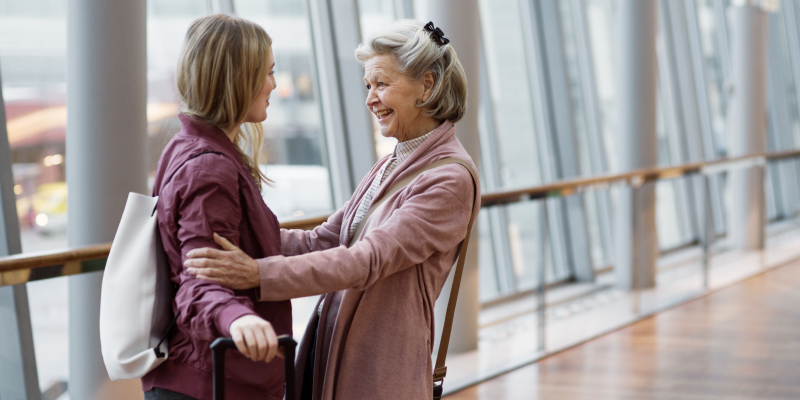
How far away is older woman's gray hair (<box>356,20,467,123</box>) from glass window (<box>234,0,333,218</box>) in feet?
11.2

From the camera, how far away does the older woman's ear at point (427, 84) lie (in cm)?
173

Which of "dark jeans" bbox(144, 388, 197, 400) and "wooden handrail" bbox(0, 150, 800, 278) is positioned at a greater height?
"wooden handrail" bbox(0, 150, 800, 278)

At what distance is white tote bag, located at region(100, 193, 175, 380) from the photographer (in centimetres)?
138

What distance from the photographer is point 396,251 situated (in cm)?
154

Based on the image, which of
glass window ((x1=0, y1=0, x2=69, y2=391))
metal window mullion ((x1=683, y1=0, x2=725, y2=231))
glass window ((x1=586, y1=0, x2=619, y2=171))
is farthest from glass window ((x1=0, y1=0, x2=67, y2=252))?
metal window mullion ((x1=683, y1=0, x2=725, y2=231))

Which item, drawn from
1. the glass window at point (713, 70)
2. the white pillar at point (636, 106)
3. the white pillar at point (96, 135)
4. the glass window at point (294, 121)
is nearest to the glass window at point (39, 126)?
the white pillar at point (96, 135)

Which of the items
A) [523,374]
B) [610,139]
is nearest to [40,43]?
[523,374]

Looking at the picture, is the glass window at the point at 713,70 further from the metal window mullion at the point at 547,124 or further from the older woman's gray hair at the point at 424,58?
the older woman's gray hair at the point at 424,58

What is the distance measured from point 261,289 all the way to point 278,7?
159 inches

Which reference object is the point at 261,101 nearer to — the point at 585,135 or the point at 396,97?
the point at 396,97

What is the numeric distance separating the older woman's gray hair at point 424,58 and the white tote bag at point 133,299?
632 mm

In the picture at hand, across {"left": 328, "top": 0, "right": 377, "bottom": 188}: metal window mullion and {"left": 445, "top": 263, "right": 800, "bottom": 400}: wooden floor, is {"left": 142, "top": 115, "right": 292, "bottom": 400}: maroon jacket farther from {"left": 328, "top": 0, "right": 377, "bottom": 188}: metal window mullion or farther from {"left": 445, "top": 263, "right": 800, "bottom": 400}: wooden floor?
{"left": 328, "top": 0, "right": 377, "bottom": 188}: metal window mullion

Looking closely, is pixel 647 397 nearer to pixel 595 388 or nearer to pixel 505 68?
pixel 595 388

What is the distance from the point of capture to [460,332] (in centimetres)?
444
